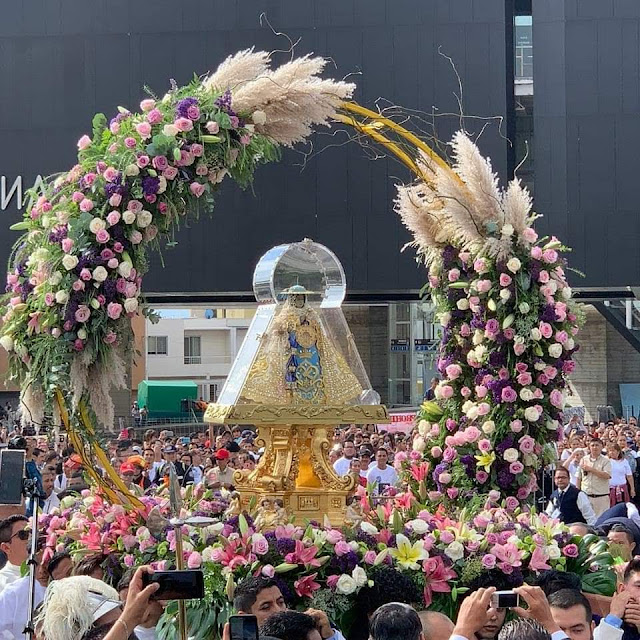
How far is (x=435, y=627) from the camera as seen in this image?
5.37 m

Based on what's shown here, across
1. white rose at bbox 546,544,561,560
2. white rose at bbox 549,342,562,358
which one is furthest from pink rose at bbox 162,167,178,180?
white rose at bbox 546,544,561,560

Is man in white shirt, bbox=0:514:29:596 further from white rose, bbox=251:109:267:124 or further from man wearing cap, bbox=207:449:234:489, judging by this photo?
man wearing cap, bbox=207:449:234:489

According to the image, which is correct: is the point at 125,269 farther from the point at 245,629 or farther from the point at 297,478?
the point at 245,629

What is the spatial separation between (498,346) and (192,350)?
2000 inches

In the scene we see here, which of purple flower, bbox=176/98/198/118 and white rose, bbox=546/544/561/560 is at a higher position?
purple flower, bbox=176/98/198/118

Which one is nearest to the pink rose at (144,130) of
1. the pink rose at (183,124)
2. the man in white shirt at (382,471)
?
the pink rose at (183,124)

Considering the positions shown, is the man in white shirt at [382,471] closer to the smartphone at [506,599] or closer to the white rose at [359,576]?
the white rose at [359,576]

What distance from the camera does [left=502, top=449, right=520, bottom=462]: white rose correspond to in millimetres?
10125

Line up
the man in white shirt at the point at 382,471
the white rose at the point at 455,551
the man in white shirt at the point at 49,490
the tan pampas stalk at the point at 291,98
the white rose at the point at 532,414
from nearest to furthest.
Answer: the white rose at the point at 455,551 → the tan pampas stalk at the point at 291,98 → the white rose at the point at 532,414 → the man in white shirt at the point at 49,490 → the man in white shirt at the point at 382,471

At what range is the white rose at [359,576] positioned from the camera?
320 inches

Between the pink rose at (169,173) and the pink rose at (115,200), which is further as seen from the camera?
the pink rose at (169,173)

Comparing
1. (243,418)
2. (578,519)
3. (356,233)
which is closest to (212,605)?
(243,418)

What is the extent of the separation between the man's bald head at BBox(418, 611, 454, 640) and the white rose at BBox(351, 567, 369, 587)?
2.68 metres

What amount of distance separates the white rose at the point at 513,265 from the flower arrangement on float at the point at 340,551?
6.32 feet
